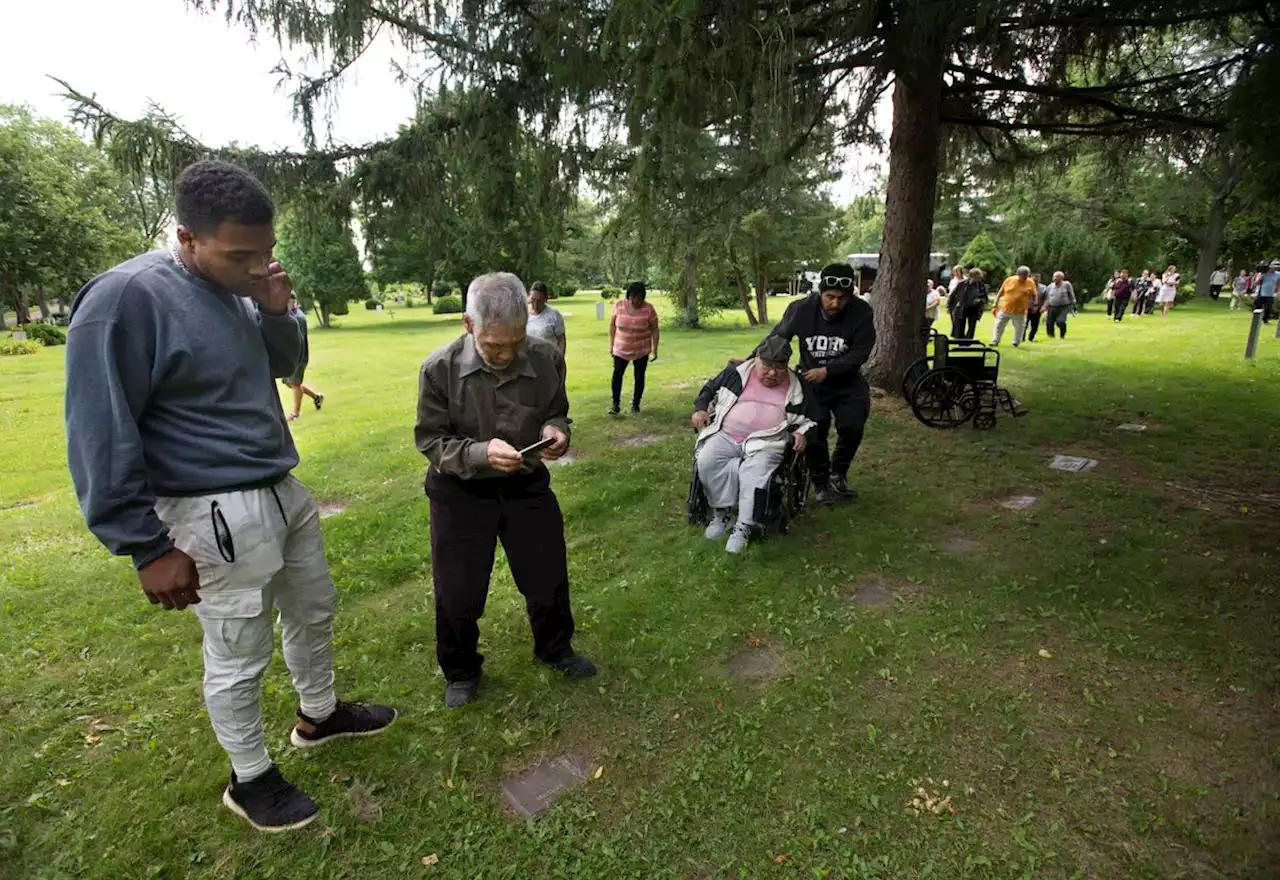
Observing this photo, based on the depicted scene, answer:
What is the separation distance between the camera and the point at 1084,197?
25984mm

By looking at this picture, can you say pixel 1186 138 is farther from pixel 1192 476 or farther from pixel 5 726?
pixel 5 726

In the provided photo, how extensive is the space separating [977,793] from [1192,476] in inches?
179

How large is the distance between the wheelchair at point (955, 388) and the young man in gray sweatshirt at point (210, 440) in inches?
246

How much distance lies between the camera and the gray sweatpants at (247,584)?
186 centimetres

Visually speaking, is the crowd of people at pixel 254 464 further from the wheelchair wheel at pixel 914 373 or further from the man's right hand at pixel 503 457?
the wheelchair wheel at pixel 914 373

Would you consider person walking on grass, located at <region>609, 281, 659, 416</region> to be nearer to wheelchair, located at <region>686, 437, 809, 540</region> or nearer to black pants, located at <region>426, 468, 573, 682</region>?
wheelchair, located at <region>686, 437, 809, 540</region>

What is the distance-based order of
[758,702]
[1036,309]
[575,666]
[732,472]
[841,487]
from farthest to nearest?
[1036,309]
[841,487]
[732,472]
[575,666]
[758,702]

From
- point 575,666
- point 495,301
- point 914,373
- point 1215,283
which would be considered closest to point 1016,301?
point 914,373

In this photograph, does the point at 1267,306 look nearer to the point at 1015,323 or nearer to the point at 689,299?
the point at 1015,323

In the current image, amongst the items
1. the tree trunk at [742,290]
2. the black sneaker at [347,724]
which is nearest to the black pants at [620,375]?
the black sneaker at [347,724]

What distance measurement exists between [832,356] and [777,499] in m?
1.14

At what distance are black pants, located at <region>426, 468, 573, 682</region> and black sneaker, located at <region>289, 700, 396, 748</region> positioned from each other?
0.30m

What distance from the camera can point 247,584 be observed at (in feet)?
6.39

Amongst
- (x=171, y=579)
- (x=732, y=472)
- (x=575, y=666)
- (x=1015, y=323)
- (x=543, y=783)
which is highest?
(x=1015, y=323)
